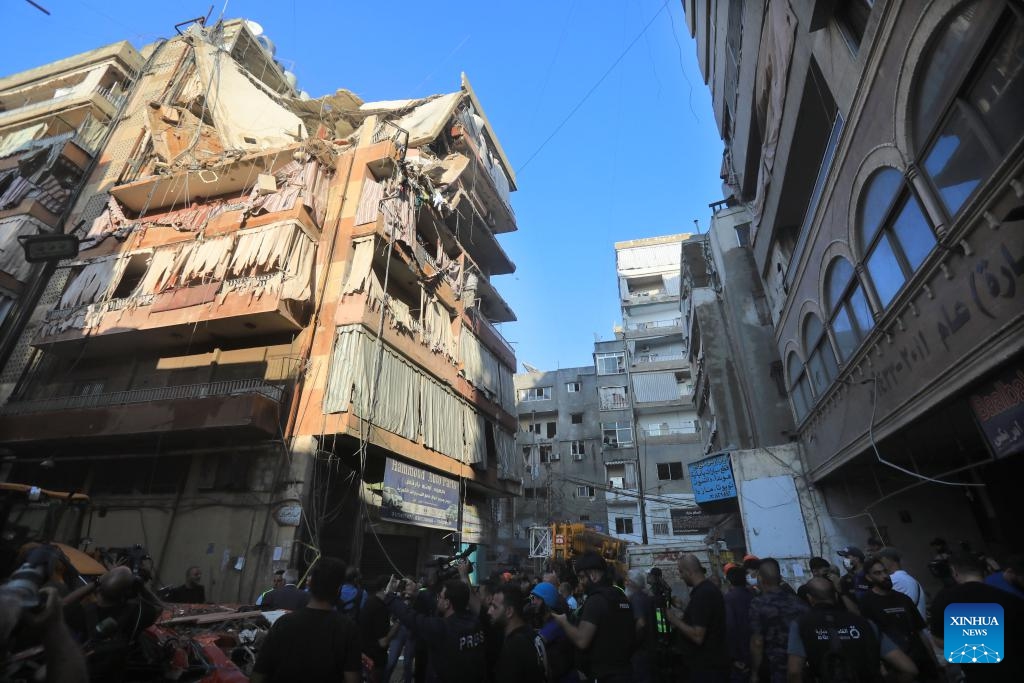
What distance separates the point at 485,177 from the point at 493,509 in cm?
1532

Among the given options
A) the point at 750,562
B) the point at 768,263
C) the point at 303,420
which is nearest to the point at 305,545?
the point at 303,420

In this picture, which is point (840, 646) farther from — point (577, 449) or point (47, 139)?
point (577, 449)

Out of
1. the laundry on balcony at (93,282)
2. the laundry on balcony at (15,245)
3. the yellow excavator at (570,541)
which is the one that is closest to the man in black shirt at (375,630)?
the yellow excavator at (570,541)

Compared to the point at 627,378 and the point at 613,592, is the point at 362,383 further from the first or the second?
the point at 627,378

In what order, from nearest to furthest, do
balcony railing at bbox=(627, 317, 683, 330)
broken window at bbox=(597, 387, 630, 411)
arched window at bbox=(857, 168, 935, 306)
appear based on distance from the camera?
arched window at bbox=(857, 168, 935, 306) → broken window at bbox=(597, 387, 630, 411) → balcony railing at bbox=(627, 317, 683, 330)

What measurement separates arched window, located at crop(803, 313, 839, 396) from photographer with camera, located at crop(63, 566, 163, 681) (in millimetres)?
11532

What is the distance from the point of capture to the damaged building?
1251 centimetres

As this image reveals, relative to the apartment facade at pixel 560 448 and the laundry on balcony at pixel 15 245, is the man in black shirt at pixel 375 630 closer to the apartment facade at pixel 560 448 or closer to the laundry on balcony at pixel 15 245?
the laundry on balcony at pixel 15 245

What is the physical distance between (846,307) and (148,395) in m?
18.2

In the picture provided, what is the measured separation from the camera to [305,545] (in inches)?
460

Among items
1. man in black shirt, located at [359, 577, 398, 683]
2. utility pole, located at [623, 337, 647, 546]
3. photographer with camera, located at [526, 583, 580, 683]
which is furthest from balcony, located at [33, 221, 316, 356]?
utility pole, located at [623, 337, 647, 546]

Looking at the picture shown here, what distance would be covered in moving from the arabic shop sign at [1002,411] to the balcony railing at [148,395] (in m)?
13.4

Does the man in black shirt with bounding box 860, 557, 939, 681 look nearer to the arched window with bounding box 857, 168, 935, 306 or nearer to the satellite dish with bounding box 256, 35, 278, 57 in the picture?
the arched window with bounding box 857, 168, 935, 306

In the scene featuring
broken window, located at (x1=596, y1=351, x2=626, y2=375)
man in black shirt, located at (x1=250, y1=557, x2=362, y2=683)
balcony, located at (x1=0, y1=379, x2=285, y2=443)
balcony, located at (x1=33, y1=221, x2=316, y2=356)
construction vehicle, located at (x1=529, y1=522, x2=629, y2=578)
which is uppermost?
broken window, located at (x1=596, y1=351, x2=626, y2=375)
